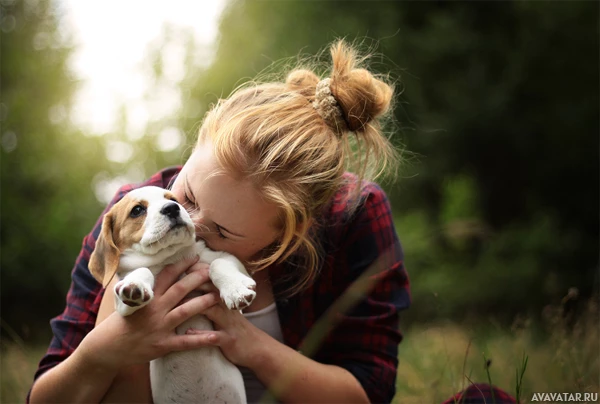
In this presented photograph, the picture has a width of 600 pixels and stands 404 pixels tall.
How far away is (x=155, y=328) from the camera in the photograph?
2041mm

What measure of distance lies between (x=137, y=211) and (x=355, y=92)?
3.16 ft

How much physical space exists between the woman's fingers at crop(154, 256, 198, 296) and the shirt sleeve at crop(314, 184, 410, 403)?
2.13 feet

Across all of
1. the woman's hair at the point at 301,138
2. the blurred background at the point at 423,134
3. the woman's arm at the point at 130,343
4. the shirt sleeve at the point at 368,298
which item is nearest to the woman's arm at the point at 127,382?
the woman's arm at the point at 130,343

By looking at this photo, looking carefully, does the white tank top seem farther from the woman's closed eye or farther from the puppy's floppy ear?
the puppy's floppy ear

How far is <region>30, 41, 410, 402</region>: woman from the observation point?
2.12 m

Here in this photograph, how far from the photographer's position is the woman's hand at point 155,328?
2.04 m

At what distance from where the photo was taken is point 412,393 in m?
3.31

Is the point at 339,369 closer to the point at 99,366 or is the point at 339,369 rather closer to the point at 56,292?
the point at 99,366

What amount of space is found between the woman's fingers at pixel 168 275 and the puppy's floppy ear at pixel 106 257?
0.16 meters

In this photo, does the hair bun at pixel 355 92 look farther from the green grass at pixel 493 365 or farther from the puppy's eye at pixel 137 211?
the green grass at pixel 493 365

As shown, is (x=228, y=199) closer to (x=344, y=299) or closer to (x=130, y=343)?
(x=130, y=343)

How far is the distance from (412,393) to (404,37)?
667 cm

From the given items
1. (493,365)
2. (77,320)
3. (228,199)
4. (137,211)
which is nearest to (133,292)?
(137,211)

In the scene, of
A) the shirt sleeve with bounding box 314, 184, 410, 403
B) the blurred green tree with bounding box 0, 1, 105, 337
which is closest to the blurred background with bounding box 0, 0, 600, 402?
the blurred green tree with bounding box 0, 1, 105, 337
